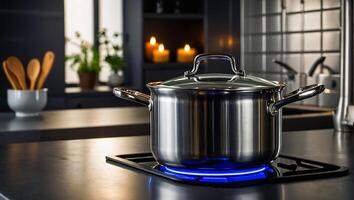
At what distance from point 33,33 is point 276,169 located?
12.3ft

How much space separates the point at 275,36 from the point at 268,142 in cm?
363

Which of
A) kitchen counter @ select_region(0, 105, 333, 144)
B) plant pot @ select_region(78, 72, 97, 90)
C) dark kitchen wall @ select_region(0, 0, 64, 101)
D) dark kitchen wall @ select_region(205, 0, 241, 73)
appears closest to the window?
plant pot @ select_region(78, 72, 97, 90)

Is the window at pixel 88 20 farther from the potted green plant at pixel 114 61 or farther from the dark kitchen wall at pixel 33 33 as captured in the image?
the dark kitchen wall at pixel 33 33

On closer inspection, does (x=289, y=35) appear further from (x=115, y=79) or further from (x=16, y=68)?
(x=16, y=68)

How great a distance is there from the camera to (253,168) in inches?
46.5

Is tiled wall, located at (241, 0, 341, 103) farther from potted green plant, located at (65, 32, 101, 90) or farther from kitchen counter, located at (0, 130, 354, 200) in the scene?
kitchen counter, located at (0, 130, 354, 200)

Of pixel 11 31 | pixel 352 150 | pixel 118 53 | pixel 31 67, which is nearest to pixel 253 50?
pixel 118 53

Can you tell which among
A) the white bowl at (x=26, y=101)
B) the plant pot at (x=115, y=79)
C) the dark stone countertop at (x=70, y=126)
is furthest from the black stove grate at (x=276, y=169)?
the plant pot at (x=115, y=79)

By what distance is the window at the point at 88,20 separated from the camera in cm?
526

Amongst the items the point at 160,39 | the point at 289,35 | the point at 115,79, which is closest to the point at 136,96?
the point at 289,35

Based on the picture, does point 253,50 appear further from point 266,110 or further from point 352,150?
point 266,110

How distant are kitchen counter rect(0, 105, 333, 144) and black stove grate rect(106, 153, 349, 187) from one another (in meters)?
0.87

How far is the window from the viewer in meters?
5.26

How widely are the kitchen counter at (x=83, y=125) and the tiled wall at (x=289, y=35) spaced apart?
162cm
